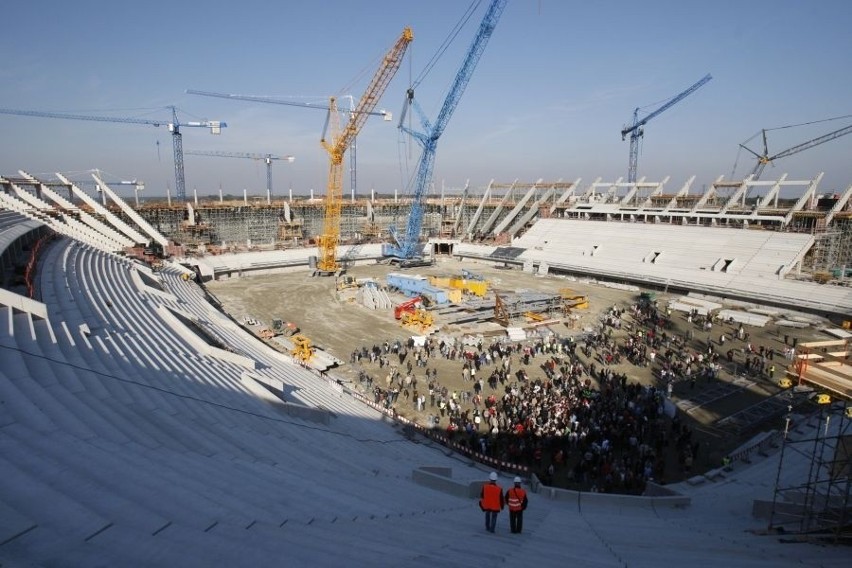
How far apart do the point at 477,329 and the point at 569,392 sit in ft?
30.0

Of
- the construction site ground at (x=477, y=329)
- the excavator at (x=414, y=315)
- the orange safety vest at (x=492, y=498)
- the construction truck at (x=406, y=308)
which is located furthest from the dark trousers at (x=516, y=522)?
the construction truck at (x=406, y=308)

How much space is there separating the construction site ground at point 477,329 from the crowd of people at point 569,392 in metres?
0.25

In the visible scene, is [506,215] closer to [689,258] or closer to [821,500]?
[689,258]

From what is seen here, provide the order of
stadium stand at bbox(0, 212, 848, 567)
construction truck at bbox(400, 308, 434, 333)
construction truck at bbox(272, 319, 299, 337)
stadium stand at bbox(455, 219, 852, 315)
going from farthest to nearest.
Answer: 1. stadium stand at bbox(455, 219, 852, 315)
2. construction truck at bbox(400, 308, 434, 333)
3. construction truck at bbox(272, 319, 299, 337)
4. stadium stand at bbox(0, 212, 848, 567)

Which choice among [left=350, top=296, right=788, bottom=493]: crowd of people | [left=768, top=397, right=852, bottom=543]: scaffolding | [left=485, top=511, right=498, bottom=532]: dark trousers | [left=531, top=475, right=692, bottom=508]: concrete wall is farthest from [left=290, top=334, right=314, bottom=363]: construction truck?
[left=768, top=397, right=852, bottom=543]: scaffolding

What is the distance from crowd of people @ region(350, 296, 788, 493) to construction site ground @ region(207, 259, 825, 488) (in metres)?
0.25

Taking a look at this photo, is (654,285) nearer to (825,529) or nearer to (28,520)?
(825,529)

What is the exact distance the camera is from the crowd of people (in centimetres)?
1174

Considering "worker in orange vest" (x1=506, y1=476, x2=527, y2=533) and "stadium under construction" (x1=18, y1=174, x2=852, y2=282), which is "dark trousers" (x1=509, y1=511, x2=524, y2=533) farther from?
"stadium under construction" (x1=18, y1=174, x2=852, y2=282)

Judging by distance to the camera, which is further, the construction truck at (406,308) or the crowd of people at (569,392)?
the construction truck at (406,308)

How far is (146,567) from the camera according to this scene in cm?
343

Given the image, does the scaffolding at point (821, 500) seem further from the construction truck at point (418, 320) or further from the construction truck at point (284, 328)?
the construction truck at point (284, 328)

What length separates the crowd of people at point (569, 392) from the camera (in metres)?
11.7

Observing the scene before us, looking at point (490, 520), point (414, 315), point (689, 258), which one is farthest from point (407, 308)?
point (689, 258)
